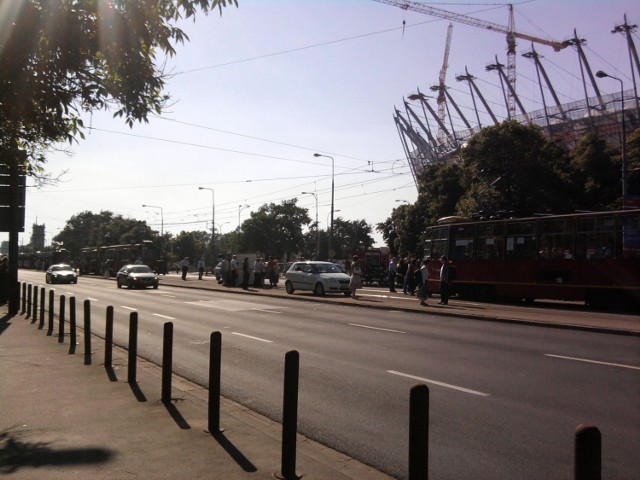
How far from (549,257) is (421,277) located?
15.0ft

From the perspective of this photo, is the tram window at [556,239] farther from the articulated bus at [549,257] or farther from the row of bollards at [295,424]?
the row of bollards at [295,424]

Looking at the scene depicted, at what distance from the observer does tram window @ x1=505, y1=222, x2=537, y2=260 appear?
22666mm

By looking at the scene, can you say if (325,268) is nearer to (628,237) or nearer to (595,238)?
(595,238)

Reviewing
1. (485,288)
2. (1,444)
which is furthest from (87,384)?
(485,288)

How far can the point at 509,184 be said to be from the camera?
132 feet

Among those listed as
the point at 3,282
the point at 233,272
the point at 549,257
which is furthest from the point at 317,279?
the point at 3,282

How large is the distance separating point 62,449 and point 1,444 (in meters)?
0.61

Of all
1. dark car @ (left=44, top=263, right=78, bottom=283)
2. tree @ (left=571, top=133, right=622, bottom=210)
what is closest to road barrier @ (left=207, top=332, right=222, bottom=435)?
tree @ (left=571, top=133, right=622, bottom=210)

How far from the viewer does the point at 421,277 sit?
2241cm

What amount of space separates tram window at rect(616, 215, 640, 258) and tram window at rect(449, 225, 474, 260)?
6.53 meters

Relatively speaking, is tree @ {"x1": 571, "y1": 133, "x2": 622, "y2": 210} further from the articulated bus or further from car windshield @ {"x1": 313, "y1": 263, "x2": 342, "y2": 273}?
car windshield @ {"x1": 313, "y1": 263, "x2": 342, "y2": 273}

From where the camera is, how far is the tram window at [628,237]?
19422 millimetres

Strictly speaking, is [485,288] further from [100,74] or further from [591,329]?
[100,74]

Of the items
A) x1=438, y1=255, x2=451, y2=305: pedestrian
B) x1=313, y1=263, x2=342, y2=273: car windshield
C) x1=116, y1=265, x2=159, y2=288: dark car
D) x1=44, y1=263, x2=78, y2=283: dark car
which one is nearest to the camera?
x1=438, y1=255, x2=451, y2=305: pedestrian
